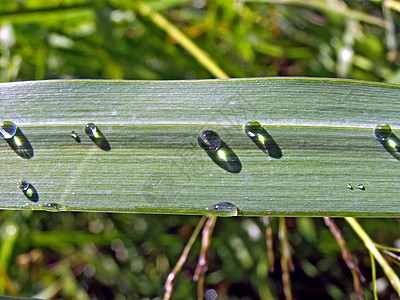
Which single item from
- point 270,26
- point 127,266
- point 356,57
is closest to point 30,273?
point 127,266

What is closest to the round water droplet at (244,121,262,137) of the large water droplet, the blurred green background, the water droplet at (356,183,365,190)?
the water droplet at (356,183,365,190)

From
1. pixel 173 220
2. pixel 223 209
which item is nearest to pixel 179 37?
pixel 173 220

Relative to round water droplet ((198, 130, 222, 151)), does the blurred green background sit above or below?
below

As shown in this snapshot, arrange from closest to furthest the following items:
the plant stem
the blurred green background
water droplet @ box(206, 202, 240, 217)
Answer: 1. water droplet @ box(206, 202, 240, 217)
2. the plant stem
3. the blurred green background

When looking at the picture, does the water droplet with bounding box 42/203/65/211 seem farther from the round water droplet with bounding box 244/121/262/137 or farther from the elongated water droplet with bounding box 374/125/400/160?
the elongated water droplet with bounding box 374/125/400/160

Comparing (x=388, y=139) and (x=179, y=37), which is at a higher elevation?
(x=388, y=139)

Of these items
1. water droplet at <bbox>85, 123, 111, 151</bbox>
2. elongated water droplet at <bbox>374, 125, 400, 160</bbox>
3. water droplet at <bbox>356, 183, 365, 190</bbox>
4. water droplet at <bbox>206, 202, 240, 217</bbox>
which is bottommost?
water droplet at <bbox>206, 202, 240, 217</bbox>

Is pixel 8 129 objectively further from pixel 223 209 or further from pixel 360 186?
pixel 360 186
